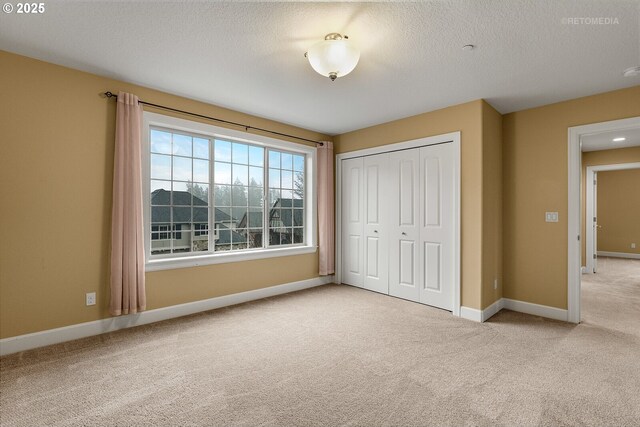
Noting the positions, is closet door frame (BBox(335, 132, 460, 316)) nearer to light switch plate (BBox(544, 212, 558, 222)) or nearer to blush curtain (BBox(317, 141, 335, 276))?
blush curtain (BBox(317, 141, 335, 276))

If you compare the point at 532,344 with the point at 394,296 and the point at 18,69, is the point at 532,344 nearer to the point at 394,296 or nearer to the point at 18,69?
the point at 394,296

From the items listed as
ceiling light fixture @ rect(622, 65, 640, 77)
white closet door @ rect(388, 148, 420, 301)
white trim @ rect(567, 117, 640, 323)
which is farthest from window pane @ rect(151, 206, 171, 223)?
ceiling light fixture @ rect(622, 65, 640, 77)

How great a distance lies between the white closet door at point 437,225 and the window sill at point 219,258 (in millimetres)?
1858

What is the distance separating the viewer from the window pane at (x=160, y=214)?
3531 millimetres

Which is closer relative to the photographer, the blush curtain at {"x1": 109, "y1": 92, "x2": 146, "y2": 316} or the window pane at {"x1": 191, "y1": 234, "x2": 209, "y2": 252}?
the blush curtain at {"x1": 109, "y1": 92, "x2": 146, "y2": 316}

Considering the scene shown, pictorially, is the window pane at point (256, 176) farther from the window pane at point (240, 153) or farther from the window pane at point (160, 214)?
the window pane at point (160, 214)

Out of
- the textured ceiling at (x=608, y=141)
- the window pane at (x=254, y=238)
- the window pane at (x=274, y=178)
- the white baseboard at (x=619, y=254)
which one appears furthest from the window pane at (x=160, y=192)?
the white baseboard at (x=619, y=254)

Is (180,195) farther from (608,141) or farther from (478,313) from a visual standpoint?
(608,141)

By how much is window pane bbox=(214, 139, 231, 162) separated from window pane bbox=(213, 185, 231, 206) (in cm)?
37

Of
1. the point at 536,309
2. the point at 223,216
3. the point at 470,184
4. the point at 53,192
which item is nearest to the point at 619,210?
the point at 536,309

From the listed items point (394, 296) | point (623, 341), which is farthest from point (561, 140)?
point (394, 296)

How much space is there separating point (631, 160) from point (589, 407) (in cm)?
651

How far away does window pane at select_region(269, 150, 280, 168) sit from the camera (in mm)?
4680

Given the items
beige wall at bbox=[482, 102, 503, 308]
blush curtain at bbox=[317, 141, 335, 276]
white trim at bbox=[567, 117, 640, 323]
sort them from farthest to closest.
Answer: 1. blush curtain at bbox=[317, 141, 335, 276]
2. beige wall at bbox=[482, 102, 503, 308]
3. white trim at bbox=[567, 117, 640, 323]
